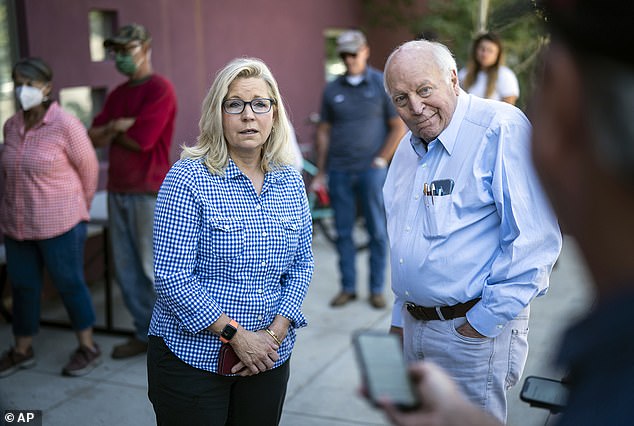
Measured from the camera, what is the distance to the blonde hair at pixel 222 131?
280 cm

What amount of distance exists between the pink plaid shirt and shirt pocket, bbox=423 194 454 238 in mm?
2757

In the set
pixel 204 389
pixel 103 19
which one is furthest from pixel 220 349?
pixel 103 19

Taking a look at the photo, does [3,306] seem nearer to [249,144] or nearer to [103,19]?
[103,19]

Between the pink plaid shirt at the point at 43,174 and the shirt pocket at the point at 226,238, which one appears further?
the pink plaid shirt at the point at 43,174

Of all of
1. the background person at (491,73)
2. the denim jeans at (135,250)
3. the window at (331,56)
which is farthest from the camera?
the window at (331,56)

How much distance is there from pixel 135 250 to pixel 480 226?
3048mm

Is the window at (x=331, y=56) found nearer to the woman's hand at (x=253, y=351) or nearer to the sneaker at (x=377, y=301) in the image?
the sneaker at (x=377, y=301)

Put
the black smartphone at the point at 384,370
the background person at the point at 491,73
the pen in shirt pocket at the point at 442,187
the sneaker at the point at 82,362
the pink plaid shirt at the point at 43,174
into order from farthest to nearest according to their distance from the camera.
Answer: the background person at the point at 491,73 < the sneaker at the point at 82,362 < the pink plaid shirt at the point at 43,174 < the pen in shirt pocket at the point at 442,187 < the black smartphone at the point at 384,370

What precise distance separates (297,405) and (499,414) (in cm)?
195

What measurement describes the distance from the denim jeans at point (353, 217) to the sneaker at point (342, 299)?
41 mm

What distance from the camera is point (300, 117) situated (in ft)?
32.9

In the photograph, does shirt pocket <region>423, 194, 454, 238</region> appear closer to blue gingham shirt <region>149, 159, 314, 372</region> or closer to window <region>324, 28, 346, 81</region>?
blue gingham shirt <region>149, 159, 314, 372</region>

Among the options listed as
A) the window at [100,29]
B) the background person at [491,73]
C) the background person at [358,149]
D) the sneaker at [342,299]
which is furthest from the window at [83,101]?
the background person at [491,73]

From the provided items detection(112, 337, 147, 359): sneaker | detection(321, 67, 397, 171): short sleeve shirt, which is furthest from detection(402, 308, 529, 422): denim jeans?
detection(321, 67, 397, 171): short sleeve shirt
